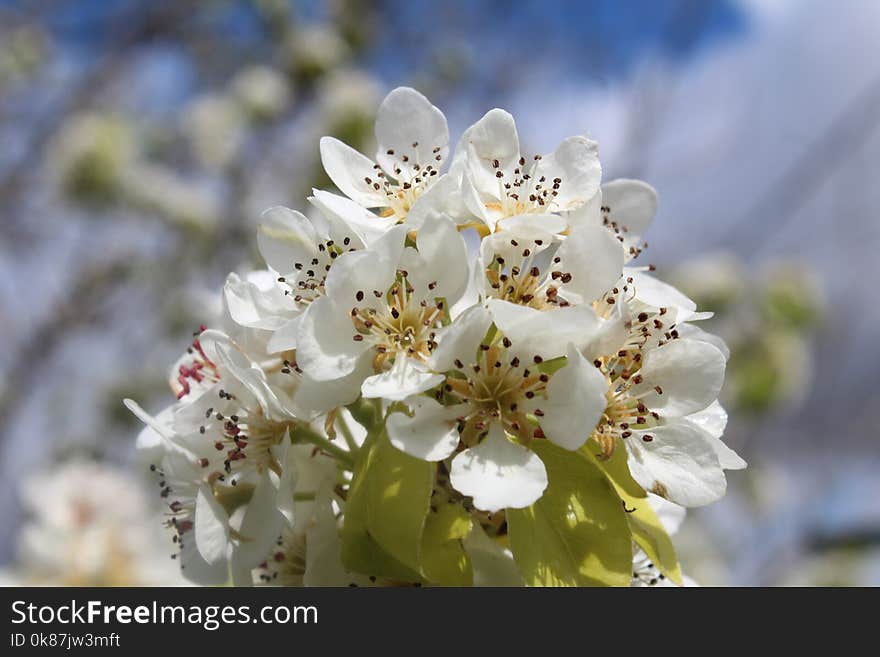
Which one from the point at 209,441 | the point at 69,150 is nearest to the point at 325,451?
the point at 209,441

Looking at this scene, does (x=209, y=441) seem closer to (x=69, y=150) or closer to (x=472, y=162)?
(x=472, y=162)

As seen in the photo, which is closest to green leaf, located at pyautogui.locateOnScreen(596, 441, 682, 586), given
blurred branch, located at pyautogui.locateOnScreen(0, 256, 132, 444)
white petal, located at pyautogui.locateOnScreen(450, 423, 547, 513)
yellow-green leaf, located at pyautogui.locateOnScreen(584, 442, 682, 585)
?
yellow-green leaf, located at pyautogui.locateOnScreen(584, 442, 682, 585)

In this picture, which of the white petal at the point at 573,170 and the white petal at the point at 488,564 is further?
the white petal at the point at 573,170

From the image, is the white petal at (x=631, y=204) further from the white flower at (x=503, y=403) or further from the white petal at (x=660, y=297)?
the white flower at (x=503, y=403)

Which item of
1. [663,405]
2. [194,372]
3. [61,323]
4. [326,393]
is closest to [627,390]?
[663,405]

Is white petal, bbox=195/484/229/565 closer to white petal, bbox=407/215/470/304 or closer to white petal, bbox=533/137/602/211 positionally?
white petal, bbox=407/215/470/304

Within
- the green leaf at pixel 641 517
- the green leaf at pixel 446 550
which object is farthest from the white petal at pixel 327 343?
→ the green leaf at pixel 641 517

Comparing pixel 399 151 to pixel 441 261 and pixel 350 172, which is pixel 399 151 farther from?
pixel 441 261
